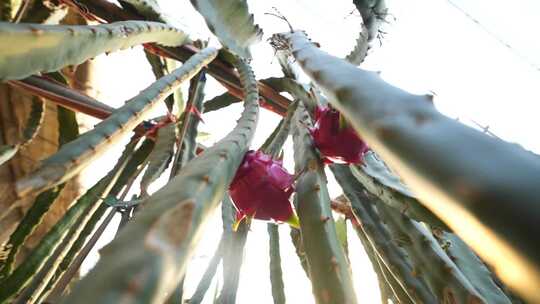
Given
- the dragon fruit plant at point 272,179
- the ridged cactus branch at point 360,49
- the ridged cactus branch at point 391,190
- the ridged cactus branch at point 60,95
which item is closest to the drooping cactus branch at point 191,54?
the dragon fruit plant at point 272,179

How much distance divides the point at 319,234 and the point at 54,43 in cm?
37

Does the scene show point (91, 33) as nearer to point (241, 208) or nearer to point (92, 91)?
point (241, 208)

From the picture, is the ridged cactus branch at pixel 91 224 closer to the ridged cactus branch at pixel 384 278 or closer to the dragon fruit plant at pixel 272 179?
the dragon fruit plant at pixel 272 179

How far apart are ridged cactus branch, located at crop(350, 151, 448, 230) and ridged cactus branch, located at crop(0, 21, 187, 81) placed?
40 centimetres

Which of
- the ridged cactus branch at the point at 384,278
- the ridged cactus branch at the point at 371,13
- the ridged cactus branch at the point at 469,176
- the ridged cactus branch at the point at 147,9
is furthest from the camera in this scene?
the ridged cactus branch at the point at 147,9

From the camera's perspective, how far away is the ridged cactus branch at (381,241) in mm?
501

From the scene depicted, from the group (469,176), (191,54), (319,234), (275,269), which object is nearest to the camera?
(469,176)

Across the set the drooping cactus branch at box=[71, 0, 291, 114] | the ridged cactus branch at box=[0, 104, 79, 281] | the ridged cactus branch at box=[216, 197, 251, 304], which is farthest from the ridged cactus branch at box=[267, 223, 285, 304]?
the ridged cactus branch at box=[0, 104, 79, 281]

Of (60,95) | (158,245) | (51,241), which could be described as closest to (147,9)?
(60,95)

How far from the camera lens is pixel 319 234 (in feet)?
1.45

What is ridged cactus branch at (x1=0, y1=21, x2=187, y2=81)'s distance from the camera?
411mm

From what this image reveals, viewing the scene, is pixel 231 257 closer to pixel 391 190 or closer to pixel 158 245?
pixel 391 190

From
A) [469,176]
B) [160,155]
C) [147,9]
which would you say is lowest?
[469,176]

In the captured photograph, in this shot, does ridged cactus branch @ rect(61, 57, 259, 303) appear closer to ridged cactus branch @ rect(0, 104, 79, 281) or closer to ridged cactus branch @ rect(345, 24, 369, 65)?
ridged cactus branch @ rect(345, 24, 369, 65)
